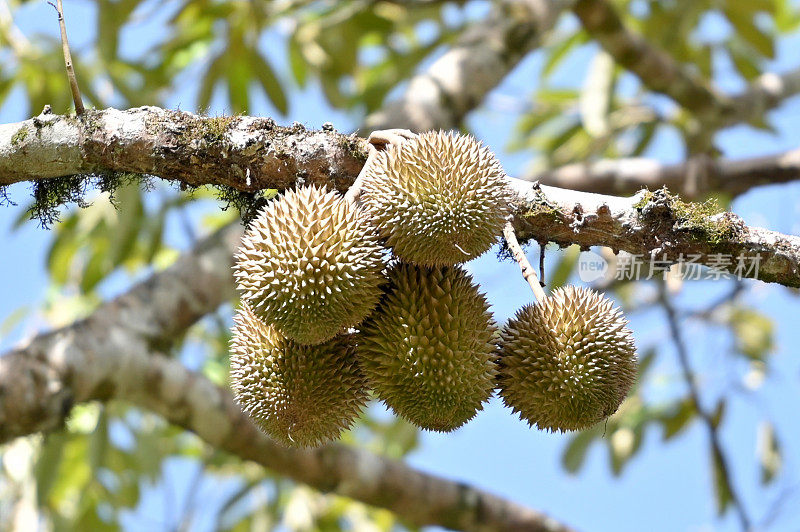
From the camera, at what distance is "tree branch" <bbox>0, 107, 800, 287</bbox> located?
74.0 inches

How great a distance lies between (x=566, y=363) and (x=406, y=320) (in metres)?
0.36

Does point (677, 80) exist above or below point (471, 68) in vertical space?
below

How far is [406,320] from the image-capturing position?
175 centimetres

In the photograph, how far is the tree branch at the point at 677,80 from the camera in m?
4.58

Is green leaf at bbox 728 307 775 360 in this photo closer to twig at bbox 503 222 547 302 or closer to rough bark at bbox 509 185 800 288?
rough bark at bbox 509 185 800 288

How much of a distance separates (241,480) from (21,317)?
1.63 metres

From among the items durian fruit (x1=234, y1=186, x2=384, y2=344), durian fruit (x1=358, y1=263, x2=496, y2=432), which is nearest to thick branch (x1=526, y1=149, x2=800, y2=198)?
durian fruit (x1=358, y1=263, x2=496, y2=432)

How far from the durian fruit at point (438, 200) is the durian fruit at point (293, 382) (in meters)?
0.29

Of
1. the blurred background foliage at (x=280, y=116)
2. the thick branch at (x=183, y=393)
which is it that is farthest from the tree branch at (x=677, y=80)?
the thick branch at (x=183, y=393)

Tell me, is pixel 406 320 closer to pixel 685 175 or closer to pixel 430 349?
pixel 430 349

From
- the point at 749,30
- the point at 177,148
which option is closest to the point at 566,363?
the point at 177,148

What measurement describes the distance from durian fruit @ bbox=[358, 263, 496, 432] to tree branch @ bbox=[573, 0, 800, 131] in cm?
321

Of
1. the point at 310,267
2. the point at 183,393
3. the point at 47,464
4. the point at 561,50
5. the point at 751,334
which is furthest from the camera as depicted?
the point at 751,334

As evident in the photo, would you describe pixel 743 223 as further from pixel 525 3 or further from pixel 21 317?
pixel 21 317
